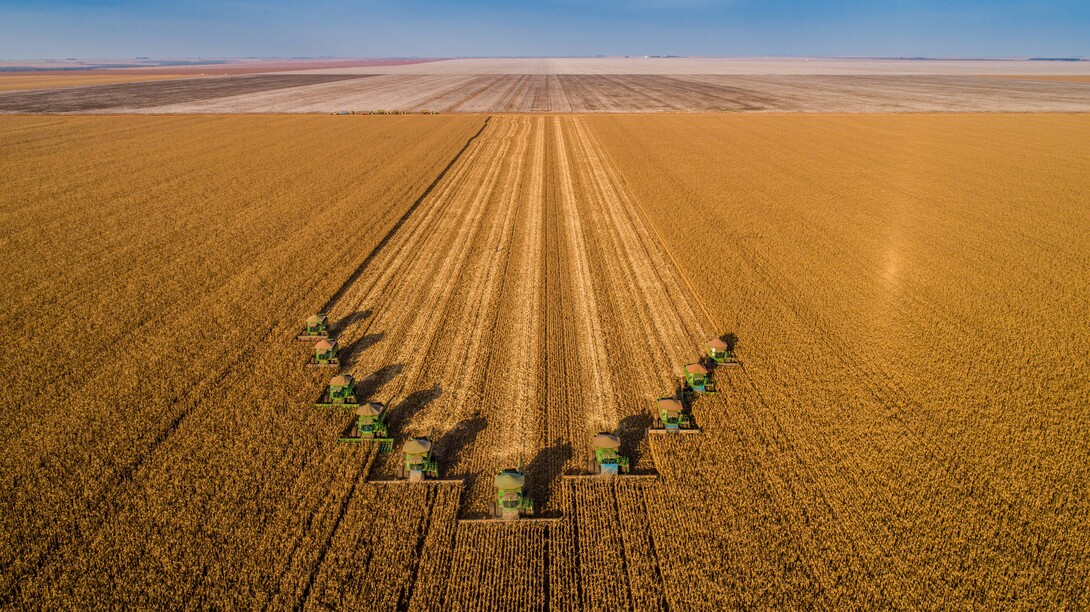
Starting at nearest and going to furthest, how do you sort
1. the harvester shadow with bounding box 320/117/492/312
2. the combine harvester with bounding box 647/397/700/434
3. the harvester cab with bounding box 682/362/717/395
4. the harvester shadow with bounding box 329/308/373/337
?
the combine harvester with bounding box 647/397/700/434, the harvester cab with bounding box 682/362/717/395, the harvester shadow with bounding box 329/308/373/337, the harvester shadow with bounding box 320/117/492/312

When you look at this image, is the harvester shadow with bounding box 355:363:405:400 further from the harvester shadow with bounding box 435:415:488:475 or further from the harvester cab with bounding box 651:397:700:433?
the harvester cab with bounding box 651:397:700:433

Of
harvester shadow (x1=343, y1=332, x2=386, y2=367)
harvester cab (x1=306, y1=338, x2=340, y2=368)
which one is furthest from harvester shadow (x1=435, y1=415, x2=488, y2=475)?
A: harvester cab (x1=306, y1=338, x2=340, y2=368)

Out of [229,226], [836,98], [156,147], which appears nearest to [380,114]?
[156,147]

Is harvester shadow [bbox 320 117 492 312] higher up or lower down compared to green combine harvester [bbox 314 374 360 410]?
higher up

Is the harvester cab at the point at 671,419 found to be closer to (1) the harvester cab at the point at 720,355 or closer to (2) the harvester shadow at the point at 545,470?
(2) the harvester shadow at the point at 545,470

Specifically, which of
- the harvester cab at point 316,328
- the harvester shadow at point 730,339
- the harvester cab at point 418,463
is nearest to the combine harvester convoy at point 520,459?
the harvester cab at point 418,463


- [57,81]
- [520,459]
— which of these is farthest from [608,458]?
[57,81]
